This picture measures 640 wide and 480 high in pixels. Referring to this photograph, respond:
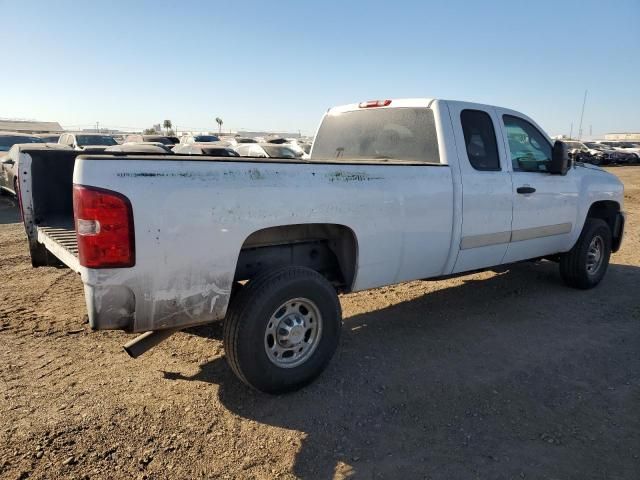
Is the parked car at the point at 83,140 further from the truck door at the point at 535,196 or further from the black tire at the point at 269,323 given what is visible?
the black tire at the point at 269,323

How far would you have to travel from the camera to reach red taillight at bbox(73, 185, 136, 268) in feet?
8.38

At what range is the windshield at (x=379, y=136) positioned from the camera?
4.49 m

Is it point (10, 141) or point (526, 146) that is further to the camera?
point (10, 141)

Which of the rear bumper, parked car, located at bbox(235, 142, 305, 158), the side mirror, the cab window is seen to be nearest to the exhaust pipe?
the cab window

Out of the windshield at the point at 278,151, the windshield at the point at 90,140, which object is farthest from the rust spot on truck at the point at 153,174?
the windshield at the point at 90,140

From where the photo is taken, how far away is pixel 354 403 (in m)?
3.36

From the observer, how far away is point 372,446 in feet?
9.51

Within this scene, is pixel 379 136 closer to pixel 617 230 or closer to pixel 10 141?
pixel 617 230

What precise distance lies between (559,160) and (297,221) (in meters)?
3.29

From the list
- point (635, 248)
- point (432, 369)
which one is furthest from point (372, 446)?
point (635, 248)

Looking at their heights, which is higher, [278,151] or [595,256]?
[278,151]

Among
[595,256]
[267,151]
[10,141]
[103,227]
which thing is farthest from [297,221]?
[10,141]

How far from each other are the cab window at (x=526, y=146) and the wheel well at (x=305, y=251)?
2157 mm

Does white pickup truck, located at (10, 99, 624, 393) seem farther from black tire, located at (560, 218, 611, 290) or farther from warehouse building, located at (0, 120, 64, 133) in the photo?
warehouse building, located at (0, 120, 64, 133)
